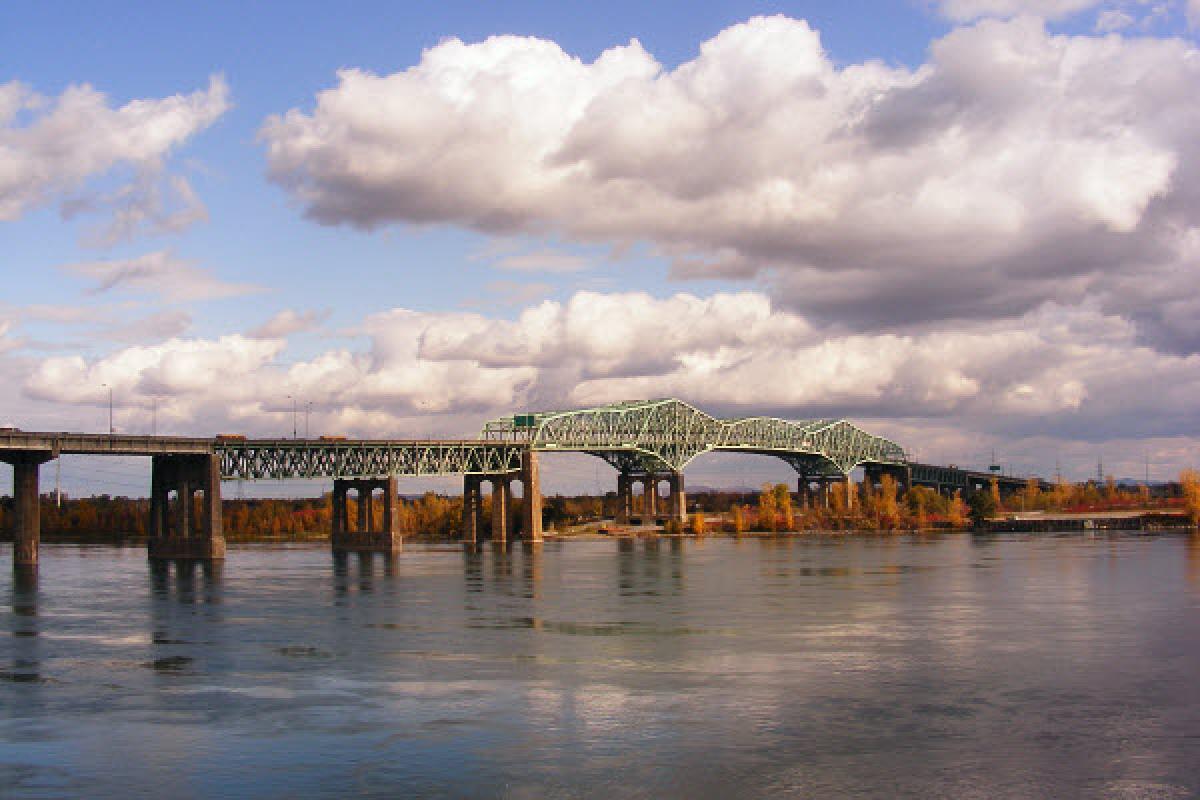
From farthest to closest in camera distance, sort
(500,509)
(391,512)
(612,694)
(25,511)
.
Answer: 1. (500,509)
2. (391,512)
3. (25,511)
4. (612,694)

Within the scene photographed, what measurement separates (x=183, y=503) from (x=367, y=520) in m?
37.8

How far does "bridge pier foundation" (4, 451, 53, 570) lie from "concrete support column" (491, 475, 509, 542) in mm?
83518

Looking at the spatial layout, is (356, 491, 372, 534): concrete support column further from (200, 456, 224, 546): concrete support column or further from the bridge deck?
(200, 456, 224, 546): concrete support column

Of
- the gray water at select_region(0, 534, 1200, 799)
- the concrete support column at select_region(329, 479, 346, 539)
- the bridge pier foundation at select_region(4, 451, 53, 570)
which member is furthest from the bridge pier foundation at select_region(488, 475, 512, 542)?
the gray water at select_region(0, 534, 1200, 799)

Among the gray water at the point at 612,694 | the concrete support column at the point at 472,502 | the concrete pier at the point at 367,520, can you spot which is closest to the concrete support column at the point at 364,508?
the concrete pier at the point at 367,520

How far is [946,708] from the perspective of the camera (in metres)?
35.4

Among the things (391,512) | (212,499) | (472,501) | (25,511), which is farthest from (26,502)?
(472,501)

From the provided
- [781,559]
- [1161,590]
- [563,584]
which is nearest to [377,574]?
[563,584]

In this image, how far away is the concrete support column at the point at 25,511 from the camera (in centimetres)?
12050

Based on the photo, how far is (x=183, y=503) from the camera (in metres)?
145

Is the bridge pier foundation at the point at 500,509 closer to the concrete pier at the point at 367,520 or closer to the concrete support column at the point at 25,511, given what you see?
the concrete pier at the point at 367,520

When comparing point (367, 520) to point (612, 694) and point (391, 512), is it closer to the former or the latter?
point (391, 512)

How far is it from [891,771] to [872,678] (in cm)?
1293

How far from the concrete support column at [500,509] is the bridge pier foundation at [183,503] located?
194ft
